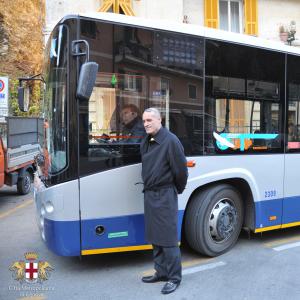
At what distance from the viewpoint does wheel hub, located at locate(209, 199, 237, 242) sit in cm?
516

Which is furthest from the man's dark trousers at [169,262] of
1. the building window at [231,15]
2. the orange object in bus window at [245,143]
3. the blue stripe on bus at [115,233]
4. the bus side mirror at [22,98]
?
the building window at [231,15]

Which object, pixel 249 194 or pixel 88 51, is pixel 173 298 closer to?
pixel 249 194

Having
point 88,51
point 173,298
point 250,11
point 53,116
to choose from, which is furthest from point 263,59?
point 250,11

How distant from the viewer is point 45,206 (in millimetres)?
4559

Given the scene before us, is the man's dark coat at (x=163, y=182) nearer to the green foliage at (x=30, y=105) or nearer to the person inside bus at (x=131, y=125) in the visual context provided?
the person inside bus at (x=131, y=125)

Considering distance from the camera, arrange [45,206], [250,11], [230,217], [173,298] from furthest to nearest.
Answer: [250,11]
[230,217]
[45,206]
[173,298]

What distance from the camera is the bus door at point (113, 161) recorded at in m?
4.43

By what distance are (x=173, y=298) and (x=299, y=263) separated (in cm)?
188

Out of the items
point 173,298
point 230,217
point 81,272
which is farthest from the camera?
point 230,217

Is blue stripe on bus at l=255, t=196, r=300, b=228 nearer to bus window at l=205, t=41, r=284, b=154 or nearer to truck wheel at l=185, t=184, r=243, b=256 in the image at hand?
truck wheel at l=185, t=184, r=243, b=256

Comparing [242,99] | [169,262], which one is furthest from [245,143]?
[169,262]

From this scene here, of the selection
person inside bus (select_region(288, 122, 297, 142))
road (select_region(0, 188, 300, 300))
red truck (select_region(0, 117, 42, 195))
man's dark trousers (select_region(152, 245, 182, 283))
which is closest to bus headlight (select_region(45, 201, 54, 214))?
road (select_region(0, 188, 300, 300))

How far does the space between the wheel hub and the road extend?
0.30 metres

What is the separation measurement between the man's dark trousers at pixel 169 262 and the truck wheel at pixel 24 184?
7036 mm
